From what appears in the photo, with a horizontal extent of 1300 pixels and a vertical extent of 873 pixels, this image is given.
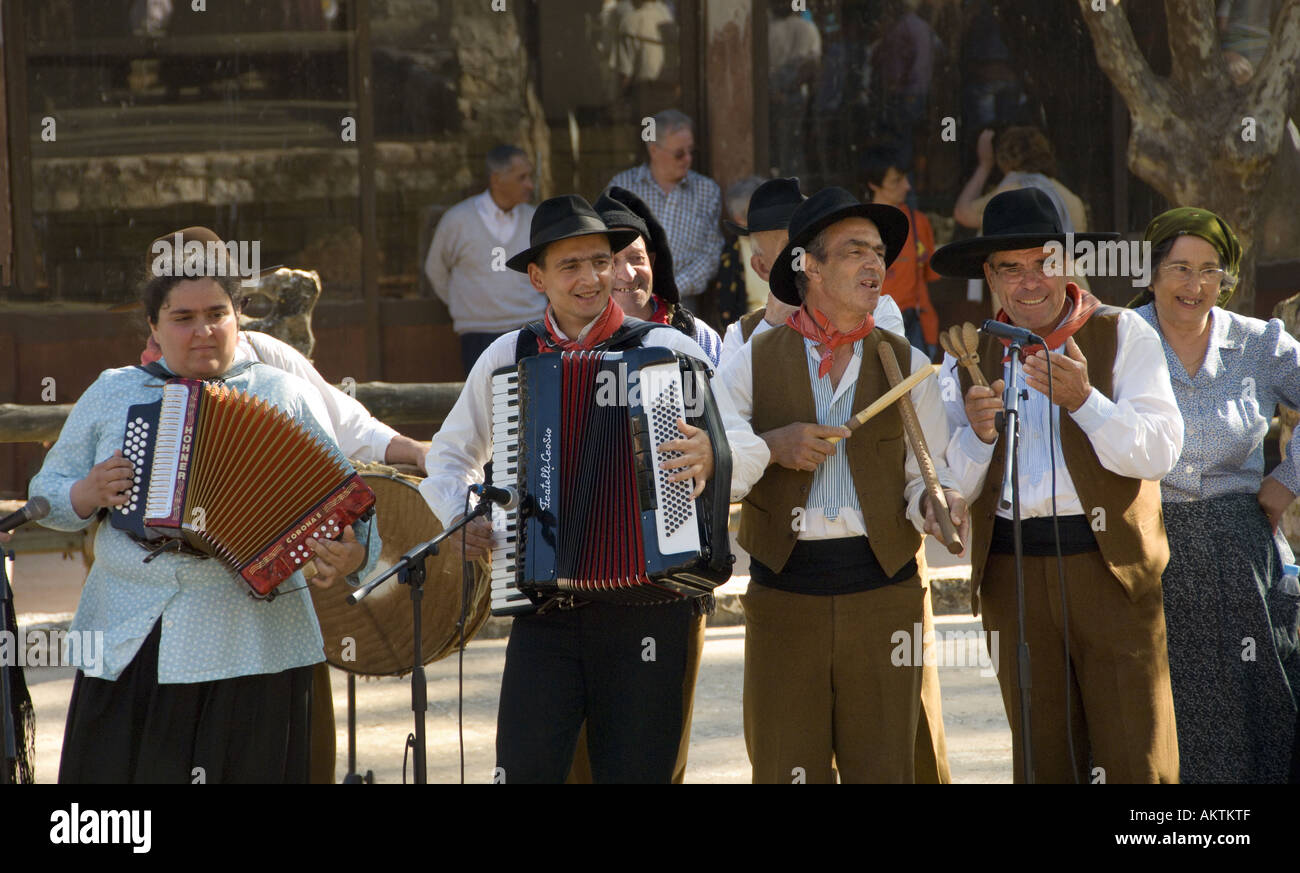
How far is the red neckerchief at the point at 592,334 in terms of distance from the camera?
4.36 metres

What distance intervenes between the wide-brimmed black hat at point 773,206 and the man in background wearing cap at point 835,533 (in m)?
1.08

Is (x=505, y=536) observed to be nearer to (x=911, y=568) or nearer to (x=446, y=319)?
(x=911, y=568)

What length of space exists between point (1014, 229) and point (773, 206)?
130 cm

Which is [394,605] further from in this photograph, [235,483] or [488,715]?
[235,483]

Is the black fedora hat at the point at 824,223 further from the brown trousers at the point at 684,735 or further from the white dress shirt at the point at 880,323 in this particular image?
the brown trousers at the point at 684,735

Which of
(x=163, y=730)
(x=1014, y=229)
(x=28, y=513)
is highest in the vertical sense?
(x=1014, y=229)

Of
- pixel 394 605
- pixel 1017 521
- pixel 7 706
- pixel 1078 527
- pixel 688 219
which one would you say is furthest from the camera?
pixel 688 219

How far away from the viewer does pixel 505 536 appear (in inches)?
167

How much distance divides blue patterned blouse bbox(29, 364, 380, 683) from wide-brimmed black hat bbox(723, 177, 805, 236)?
1993mm

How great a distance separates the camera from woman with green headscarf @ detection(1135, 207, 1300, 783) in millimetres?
5012

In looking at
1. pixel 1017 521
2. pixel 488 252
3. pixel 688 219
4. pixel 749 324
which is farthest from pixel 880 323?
pixel 488 252

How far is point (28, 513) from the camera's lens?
13.5ft

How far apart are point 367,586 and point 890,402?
4.88 ft
